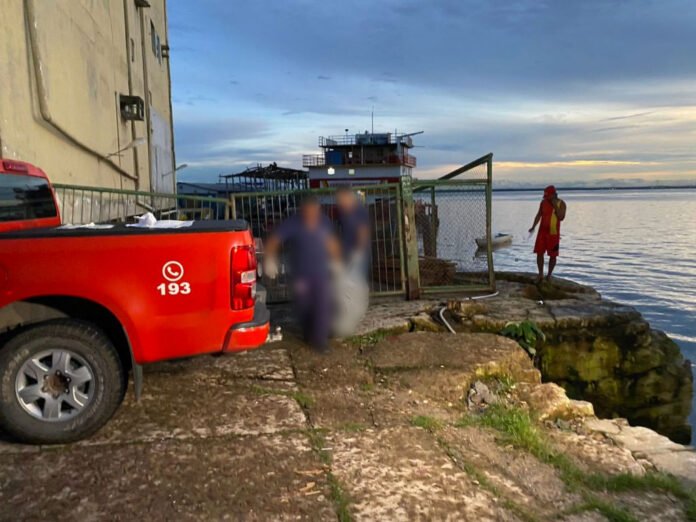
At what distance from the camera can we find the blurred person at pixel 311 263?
589 centimetres

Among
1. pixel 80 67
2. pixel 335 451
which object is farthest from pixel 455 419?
pixel 80 67

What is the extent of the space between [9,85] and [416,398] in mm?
5929

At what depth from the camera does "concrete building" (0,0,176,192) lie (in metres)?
6.69

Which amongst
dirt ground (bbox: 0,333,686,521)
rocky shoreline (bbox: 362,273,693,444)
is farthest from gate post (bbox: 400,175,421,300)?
dirt ground (bbox: 0,333,686,521)

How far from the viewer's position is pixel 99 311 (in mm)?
3705

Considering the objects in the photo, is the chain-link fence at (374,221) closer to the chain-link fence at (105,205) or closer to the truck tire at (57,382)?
the chain-link fence at (105,205)

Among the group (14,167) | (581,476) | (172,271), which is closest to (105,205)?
(14,167)

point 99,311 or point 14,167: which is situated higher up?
point 14,167

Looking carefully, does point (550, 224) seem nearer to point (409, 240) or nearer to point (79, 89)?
point (409, 240)

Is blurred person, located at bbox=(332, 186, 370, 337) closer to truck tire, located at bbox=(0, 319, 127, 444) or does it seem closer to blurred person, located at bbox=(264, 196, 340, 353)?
blurred person, located at bbox=(264, 196, 340, 353)

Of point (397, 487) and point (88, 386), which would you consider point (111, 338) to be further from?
point (397, 487)

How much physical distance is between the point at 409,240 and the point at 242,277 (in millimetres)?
4641

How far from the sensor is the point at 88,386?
11.8ft

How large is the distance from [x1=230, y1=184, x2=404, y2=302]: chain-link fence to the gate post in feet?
0.27
